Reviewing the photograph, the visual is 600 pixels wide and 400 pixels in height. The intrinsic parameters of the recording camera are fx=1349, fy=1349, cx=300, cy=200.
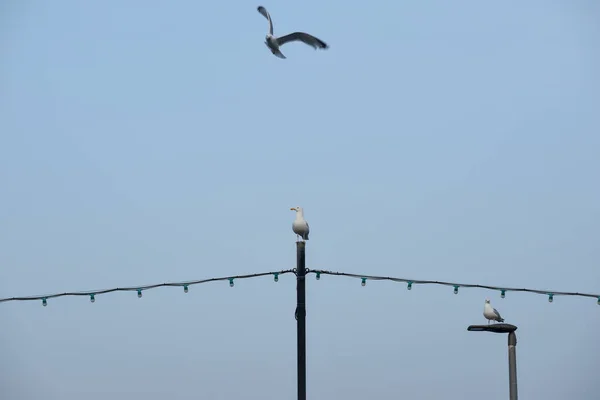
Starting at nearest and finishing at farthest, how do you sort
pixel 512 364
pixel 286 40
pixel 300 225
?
1. pixel 512 364
2. pixel 300 225
3. pixel 286 40

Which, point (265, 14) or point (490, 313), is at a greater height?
point (265, 14)

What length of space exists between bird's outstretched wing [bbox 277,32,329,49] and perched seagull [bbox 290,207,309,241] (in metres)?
6.60

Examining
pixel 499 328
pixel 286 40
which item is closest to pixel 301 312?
pixel 499 328

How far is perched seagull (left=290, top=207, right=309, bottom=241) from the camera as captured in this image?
31438 millimetres

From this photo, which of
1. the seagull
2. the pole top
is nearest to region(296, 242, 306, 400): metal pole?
the pole top

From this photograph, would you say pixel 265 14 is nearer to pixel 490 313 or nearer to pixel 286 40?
pixel 286 40

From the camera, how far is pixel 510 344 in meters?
A: 27.9

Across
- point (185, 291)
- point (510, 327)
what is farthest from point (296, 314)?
point (510, 327)

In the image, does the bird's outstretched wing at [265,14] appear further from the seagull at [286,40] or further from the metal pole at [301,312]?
the metal pole at [301,312]

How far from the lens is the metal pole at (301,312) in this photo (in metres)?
25.9

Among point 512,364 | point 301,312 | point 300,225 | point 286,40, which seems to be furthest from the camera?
point 286,40

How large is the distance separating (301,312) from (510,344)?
4718mm

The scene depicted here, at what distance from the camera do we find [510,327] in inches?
1101

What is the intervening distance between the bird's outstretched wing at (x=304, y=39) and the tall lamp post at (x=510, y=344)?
37.0ft
